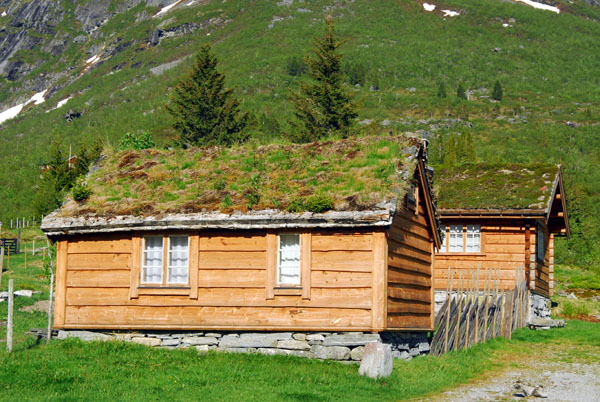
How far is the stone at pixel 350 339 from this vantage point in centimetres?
1741

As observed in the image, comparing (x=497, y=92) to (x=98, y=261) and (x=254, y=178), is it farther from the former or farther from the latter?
(x=98, y=261)

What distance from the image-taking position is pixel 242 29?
180500 mm

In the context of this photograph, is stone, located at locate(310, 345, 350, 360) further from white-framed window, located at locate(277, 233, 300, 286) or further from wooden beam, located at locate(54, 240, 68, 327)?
wooden beam, located at locate(54, 240, 68, 327)

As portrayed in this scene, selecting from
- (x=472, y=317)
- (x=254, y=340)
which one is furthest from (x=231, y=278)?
(x=472, y=317)

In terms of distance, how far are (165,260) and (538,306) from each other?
1826cm

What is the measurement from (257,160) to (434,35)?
162295 mm

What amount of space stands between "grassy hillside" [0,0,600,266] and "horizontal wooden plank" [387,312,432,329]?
40.5 metres

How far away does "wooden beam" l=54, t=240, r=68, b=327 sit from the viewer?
19.8 m

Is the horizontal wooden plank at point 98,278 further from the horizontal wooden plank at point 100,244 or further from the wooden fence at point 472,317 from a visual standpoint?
the wooden fence at point 472,317

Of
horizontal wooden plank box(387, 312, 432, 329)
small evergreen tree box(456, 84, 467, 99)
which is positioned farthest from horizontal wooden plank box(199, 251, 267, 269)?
small evergreen tree box(456, 84, 467, 99)

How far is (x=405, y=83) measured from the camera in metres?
141

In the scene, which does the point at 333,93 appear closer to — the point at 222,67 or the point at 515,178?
the point at 515,178

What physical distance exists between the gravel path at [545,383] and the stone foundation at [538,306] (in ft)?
29.1

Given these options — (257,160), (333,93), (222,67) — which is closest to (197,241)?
(257,160)
